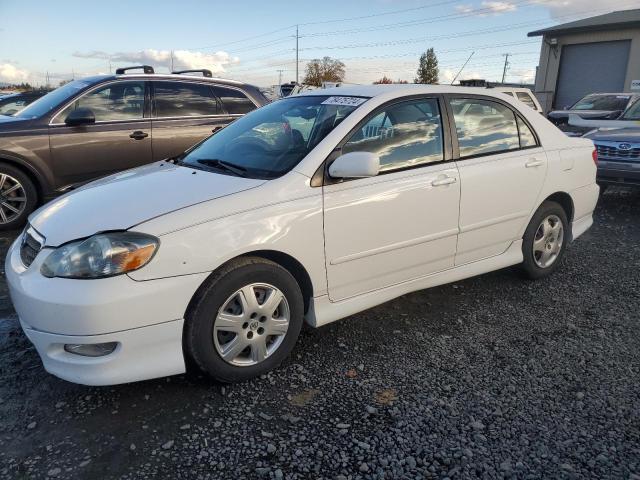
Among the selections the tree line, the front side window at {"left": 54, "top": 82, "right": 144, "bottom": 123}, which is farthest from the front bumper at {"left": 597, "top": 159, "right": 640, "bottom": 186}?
the tree line

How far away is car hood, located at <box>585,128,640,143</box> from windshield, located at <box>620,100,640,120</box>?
3.82 feet

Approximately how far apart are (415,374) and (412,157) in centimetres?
140

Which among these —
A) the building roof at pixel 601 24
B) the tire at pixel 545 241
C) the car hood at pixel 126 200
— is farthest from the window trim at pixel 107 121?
the building roof at pixel 601 24

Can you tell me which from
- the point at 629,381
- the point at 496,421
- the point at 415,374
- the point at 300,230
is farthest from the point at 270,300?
the point at 629,381

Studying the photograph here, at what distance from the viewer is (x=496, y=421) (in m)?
2.58

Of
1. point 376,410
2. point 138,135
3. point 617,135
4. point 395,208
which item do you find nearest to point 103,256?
point 376,410

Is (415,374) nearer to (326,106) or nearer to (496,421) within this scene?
(496,421)

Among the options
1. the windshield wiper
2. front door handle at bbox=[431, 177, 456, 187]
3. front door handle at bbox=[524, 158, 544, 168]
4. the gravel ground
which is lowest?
the gravel ground

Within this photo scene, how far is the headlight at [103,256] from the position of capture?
2.45 meters

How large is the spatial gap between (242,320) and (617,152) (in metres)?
6.59

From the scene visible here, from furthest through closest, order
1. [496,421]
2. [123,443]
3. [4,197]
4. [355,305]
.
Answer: [4,197]
[355,305]
[496,421]
[123,443]

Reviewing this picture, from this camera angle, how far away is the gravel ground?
7.51ft

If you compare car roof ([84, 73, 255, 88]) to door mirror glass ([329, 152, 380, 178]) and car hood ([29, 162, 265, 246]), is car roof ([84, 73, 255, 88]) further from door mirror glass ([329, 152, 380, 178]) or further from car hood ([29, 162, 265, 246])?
door mirror glass ([329, 152, 380, 178])

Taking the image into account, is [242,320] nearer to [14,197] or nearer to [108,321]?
[108,321]
